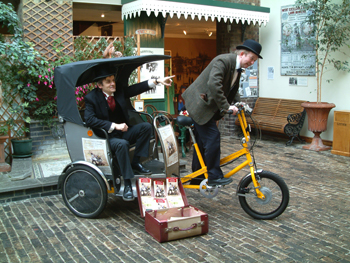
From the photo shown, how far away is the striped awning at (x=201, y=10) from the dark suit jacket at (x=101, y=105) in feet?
10.6

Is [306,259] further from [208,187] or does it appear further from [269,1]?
[269,1]

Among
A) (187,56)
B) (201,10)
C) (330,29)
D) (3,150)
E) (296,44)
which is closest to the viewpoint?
(3,150)

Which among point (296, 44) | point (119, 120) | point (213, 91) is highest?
point (296, 44)

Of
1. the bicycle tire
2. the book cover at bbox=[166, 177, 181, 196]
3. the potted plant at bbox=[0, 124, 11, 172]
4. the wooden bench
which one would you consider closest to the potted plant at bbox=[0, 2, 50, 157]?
the potted plant at bbox=[0, 124, 11, 172]

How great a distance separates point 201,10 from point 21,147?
480 cm

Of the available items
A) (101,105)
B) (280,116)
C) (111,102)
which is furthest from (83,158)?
(280,116)

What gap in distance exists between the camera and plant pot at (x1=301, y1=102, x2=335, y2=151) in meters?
8.30

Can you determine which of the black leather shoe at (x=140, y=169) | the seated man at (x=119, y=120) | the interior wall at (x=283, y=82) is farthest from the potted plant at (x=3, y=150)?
the interior wall at (x=283, y=82)

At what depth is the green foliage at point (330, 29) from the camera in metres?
7.91

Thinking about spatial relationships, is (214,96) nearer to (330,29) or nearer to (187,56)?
(330,29)

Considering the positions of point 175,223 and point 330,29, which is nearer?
point 175,223

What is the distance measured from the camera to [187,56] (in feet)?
50.6

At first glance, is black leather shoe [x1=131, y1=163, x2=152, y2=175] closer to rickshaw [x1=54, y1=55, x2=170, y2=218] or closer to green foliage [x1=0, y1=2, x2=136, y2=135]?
rickshaw [x1=54, y1=55, x2=170, y2=218]

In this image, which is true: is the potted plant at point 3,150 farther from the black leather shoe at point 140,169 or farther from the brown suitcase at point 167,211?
the brown suitcase at point 167,211
